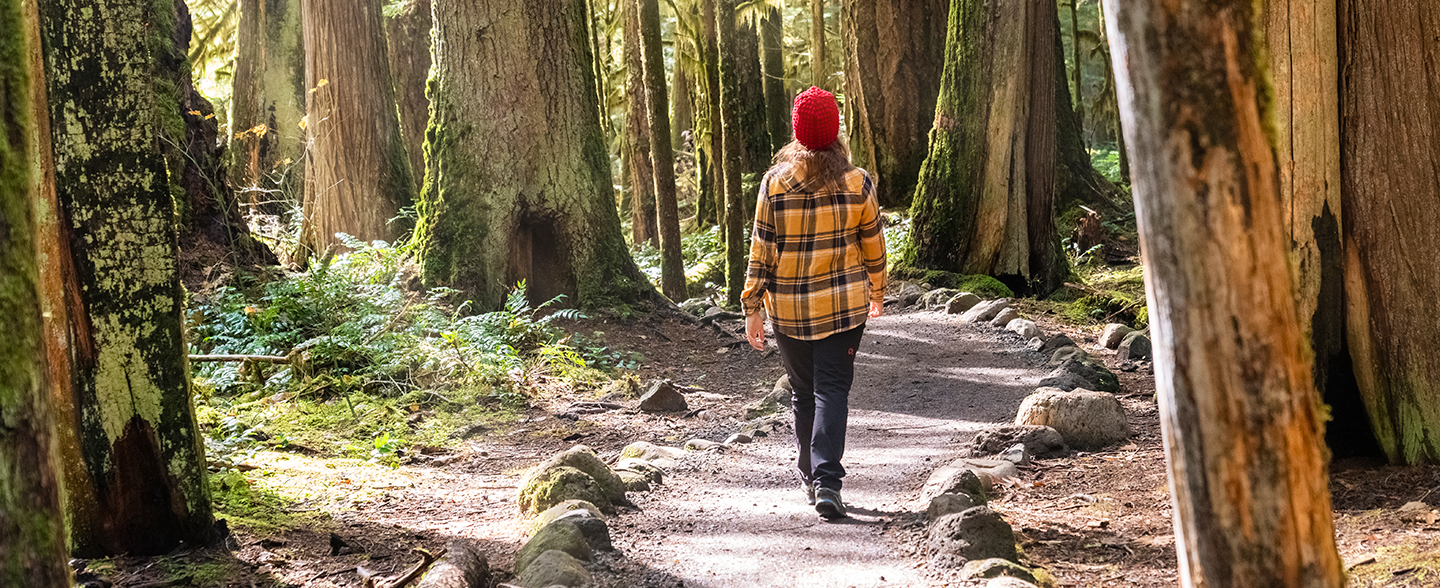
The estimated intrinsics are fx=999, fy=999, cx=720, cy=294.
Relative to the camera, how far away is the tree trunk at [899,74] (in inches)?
633

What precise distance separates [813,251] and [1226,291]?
2578mm

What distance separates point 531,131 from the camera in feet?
30.6

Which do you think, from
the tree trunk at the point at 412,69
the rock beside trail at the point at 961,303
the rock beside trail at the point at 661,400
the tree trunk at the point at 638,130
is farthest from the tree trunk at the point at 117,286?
the tree trunk at the point at 638,130

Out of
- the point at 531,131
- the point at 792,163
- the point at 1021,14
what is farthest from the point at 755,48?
the point at 792,163

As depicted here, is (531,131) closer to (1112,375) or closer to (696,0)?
(696,0)

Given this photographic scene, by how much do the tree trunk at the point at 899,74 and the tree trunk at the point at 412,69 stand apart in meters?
6.79

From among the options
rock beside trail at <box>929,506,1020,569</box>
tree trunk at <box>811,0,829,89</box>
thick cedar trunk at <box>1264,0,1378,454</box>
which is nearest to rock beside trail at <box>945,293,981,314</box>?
thick cedar trunk at <box>1264,0,1378,454</box>

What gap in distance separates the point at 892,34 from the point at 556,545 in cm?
1356

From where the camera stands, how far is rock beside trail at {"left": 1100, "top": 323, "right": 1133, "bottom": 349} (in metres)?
8.65

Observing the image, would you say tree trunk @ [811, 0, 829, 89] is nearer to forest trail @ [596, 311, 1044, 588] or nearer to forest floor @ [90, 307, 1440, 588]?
forest trail @ [596, 311, 1044, 588]

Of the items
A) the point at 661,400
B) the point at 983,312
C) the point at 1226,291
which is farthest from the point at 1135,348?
the point at 1226,291

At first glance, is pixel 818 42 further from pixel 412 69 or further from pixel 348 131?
pixel 348 131

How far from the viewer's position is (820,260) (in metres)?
4.70

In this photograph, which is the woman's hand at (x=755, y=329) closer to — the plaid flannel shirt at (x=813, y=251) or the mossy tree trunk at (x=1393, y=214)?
the plaid flannel shirt at (x=813, y=251)
